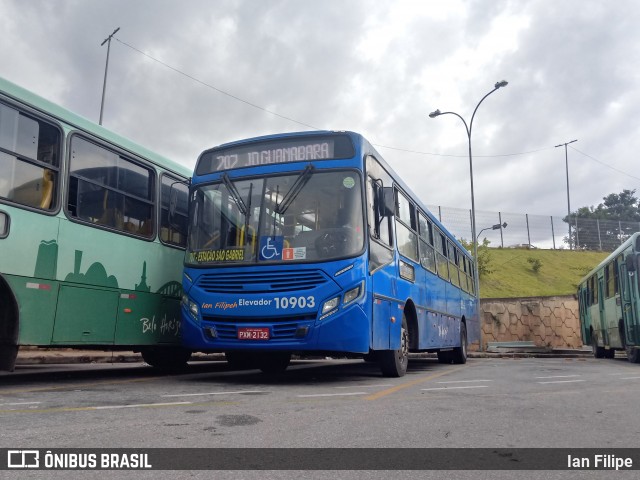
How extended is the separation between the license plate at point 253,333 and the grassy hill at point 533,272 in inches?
1521

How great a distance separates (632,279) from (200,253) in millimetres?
11952

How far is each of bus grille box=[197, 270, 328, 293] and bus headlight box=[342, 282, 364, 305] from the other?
1.13 ft

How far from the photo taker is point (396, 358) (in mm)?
9258

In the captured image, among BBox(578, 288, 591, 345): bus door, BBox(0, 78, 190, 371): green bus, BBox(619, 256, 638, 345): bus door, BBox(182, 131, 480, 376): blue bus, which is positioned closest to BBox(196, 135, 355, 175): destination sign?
BBox(182, 131, 480, 376): blue bus

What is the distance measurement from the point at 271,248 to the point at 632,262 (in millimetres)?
11187

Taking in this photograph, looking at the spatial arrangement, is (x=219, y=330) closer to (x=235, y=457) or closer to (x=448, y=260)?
(x=235, y=457)

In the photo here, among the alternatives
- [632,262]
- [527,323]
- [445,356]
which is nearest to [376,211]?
[445,356]

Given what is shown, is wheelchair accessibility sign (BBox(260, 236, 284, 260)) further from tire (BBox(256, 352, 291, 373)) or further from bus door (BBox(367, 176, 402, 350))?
tire (BBox(256, 352, 291, 373))

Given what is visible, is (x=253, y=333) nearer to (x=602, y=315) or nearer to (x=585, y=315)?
(x=602, y=315)

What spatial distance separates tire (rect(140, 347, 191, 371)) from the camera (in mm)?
10188

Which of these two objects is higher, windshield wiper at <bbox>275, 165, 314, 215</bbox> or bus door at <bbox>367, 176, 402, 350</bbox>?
windshield wiper at <bbox>275, 165, 314, 215</bbox>

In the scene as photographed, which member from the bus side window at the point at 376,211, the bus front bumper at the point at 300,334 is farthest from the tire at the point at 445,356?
the bus front bumper at the point at 300,334

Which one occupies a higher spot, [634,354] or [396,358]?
[396,358]

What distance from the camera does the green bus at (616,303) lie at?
15.2 m
